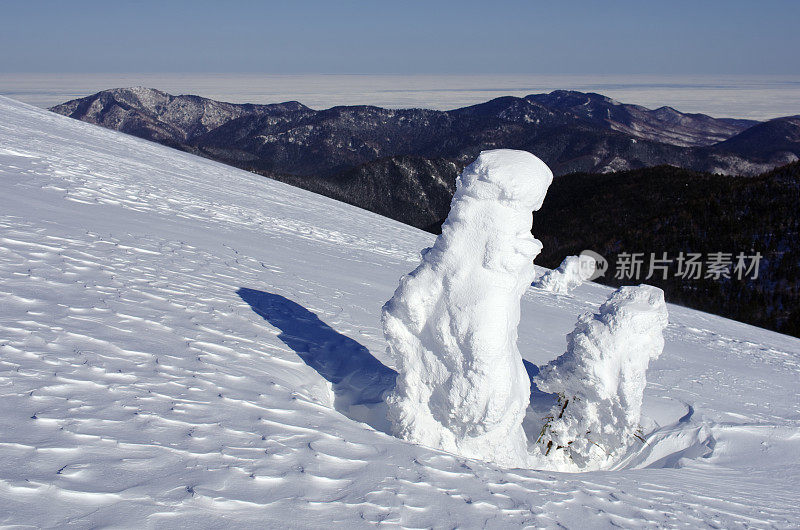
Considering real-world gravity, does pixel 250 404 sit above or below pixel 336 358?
above

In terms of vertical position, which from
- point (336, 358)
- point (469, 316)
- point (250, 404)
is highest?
point (469, 316)

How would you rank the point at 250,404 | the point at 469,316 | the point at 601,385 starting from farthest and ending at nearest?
the point at 601,385
the point at 469,316
the point at 250,404

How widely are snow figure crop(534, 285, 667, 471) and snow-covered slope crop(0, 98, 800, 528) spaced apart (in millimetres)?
431

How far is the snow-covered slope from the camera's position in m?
3.11

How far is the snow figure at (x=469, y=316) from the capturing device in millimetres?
4660

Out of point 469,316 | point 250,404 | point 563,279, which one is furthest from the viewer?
point 563,279

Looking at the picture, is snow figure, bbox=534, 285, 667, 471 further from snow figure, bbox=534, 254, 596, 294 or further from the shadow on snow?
snow figure, bbox=534, 254, 596, 294

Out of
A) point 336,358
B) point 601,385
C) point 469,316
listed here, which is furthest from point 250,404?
point 601,385

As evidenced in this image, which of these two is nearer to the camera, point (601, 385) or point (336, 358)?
point (601, 385)

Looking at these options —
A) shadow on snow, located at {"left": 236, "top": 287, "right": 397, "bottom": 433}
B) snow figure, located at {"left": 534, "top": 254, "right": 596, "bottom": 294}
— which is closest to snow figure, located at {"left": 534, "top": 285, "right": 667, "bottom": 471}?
shadow on snow, located at {"left": 236, "top": 287, "right": 397, "bottom": 433}

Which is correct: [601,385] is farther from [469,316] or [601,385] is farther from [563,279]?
[563,279]

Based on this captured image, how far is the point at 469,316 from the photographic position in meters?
4.69

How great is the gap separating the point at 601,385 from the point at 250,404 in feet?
11.7

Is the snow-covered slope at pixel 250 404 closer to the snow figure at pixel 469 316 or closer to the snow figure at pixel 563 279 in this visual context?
the snow figure at pixel 469 316
